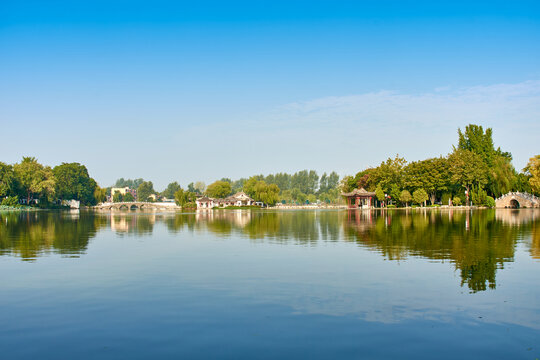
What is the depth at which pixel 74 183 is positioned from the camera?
15912 centimetres

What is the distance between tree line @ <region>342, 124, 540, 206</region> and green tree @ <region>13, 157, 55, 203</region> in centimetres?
9065

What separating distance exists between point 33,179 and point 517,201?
4776 inches

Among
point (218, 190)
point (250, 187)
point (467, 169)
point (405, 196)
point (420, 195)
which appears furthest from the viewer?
point (218, 190)

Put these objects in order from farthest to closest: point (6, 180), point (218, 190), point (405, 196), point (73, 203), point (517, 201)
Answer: point (218, 190) → point (73, 203) → point (6, 180) → point (405, 196) → point (517, 201)

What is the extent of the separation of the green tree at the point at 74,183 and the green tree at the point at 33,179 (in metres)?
15.5

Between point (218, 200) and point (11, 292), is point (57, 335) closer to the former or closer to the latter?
point (11, 292)

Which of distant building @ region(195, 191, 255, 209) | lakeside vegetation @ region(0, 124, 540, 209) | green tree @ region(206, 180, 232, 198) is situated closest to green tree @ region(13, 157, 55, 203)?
lakeside vegetation @ region(0, 124, 540, 209)

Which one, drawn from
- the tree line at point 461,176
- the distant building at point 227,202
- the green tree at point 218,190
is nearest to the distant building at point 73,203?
the distant building at point 227,202

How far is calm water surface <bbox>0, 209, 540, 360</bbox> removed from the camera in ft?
26.4

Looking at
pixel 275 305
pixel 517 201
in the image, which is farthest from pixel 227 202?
pixel 275 305

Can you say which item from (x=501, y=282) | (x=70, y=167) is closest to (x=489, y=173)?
(x=501, y=282)

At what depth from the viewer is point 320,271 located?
15.7m

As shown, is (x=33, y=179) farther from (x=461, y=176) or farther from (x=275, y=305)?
(x=275, y=305)

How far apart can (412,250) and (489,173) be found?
265 ft
